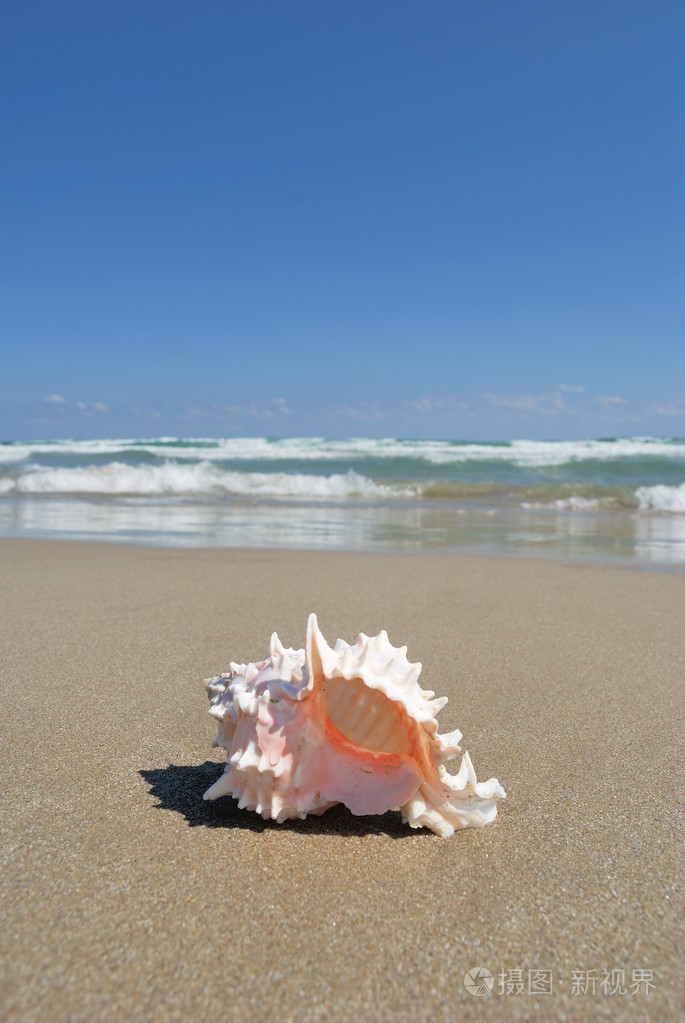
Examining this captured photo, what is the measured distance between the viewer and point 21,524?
8.62 metres

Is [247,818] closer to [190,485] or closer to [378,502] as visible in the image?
[378,502]

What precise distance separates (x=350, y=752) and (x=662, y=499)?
43.5 feet

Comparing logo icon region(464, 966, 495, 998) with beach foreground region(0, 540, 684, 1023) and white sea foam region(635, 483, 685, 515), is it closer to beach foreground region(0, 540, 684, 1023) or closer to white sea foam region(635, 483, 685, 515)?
beach foreground region(0, 540, 684, 1023)

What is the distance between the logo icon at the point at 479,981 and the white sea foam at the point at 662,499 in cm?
1228

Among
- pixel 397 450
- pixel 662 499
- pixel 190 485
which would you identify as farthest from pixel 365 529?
pixel 397 450

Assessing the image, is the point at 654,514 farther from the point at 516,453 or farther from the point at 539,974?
the point at 516,453

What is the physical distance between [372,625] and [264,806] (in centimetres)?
217

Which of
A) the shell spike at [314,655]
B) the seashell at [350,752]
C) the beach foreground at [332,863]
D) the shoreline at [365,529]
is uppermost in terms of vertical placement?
the shell spike at [314,655]

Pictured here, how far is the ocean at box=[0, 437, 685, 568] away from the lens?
747 centimetres

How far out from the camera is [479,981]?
4.08 ft

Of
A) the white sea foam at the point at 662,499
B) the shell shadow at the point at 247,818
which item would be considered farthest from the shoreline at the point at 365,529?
the shell shadow at the point at 247,818

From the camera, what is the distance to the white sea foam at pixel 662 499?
13016 mm

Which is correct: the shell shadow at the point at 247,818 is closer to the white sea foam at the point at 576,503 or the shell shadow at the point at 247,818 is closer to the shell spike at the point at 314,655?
the shell spike at the point at 314,655

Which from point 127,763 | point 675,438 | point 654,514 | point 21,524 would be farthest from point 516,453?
point 127,763
